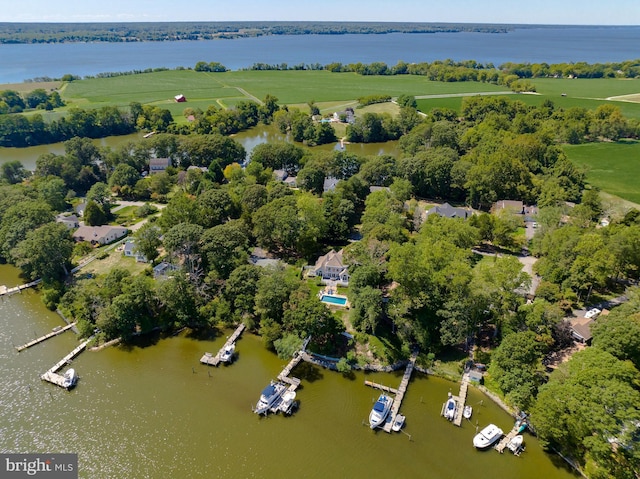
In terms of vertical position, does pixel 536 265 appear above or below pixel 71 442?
above

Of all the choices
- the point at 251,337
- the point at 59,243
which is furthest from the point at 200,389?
the point at 59,243

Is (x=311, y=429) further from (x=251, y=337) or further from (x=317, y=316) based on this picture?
(x=251, y=337)

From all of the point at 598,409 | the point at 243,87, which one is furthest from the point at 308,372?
the point at 243,87

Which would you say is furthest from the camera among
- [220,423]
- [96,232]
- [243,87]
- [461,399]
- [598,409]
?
[243,87]

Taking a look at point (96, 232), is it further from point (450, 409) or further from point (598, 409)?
point (598, 409)

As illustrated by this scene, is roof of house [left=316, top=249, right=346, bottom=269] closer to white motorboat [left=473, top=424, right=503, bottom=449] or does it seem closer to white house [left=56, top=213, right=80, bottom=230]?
white motorboat [left=473, top=424, right=503, bottom=449]

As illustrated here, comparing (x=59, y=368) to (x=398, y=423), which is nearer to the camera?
(x=398, y=423)
